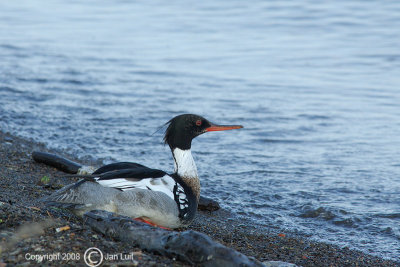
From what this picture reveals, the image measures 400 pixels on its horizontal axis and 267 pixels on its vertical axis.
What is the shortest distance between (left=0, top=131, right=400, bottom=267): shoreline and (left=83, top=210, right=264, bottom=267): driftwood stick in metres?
0.06

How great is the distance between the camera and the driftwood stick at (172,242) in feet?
12.9

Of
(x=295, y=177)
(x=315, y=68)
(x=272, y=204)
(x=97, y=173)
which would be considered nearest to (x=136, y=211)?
(x=97, y=173)

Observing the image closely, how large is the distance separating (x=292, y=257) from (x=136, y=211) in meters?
1.50

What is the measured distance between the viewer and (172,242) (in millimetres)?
4094

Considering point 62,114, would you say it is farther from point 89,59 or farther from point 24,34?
point 24,34

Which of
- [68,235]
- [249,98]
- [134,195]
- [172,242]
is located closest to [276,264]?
[172,242]

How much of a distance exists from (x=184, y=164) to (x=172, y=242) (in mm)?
2172

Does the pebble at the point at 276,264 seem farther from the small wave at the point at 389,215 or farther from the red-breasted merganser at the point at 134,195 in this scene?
the small wave at the point at 389,215

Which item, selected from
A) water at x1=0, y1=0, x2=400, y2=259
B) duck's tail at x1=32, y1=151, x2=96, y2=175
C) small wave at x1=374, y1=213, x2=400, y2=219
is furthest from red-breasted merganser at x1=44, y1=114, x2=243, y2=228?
small wave at x1=374, y1=213, x2=400, y2=219

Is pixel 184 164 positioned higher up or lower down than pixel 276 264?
higher up

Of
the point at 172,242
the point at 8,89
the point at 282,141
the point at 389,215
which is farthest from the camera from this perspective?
the point at 8,89

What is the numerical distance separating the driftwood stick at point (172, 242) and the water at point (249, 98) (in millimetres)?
2770

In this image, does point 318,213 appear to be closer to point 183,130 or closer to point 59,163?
point 183,130

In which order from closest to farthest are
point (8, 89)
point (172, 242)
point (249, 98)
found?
point (172, 242) < point (249, 98) < point (8, 89)
